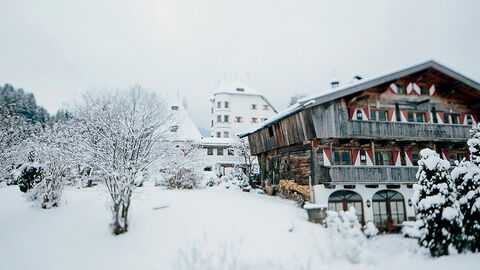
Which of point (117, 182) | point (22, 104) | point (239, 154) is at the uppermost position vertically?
point (22, 104)

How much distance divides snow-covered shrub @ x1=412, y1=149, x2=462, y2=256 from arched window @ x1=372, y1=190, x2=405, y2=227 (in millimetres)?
7411

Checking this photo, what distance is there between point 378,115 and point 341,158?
4.22 m

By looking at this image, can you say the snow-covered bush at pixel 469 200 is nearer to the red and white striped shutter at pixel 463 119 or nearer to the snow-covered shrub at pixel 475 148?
the snow-covered shrub at pixel 475 148

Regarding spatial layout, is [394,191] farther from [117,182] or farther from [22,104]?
[22,104]

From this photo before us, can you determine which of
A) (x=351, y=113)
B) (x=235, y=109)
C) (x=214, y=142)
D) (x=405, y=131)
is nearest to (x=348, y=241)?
(x=351, y=113)

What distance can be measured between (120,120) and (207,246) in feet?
24.9

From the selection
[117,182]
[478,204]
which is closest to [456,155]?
[478,204]

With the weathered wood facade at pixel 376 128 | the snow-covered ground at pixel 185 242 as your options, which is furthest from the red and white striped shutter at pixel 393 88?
the snow-covered ground at pixel 185 242

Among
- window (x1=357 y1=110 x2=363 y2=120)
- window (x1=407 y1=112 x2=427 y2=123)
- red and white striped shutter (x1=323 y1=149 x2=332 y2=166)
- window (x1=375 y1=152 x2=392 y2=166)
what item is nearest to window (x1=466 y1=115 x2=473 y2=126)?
window (x1=407 y1=112 x2=427 y2=123)

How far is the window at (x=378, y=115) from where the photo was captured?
1997 centimetres

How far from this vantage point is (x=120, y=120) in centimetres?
1427

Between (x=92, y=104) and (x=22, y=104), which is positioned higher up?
(x=22, y=104)

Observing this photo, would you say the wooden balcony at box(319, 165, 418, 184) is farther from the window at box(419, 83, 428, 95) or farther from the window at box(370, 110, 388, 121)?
the window at box(419, 83, 428, 95)

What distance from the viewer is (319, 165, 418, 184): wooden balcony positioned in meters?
17.0
